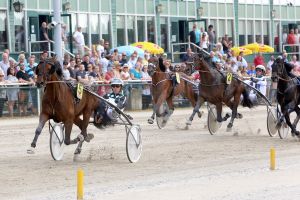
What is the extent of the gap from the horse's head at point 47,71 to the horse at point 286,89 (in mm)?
5809

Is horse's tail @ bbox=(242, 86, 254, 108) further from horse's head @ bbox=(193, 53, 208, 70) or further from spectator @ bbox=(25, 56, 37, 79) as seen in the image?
spectator @ bbox=(25, 56, 37, 79)

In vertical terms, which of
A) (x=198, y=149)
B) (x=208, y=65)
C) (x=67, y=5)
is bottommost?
(x=198, y=149)

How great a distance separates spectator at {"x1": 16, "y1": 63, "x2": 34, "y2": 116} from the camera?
24844mm

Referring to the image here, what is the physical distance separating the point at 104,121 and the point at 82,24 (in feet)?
58.7

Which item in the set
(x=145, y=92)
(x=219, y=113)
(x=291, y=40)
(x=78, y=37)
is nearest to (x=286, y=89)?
(x=219, y=113)

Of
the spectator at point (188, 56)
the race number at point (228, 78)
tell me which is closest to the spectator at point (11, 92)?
the spectator at point (188, 56)

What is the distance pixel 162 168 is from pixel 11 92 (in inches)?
426

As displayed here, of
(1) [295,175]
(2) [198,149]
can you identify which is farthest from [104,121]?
(1) [295,175]

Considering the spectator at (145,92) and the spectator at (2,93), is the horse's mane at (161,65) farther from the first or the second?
the spectator at (145,92)

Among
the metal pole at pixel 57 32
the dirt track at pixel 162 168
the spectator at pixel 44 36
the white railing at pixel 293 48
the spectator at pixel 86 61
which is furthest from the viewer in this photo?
the white railing at pixel 293 48

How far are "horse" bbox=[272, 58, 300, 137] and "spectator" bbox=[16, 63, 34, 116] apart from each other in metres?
7.90

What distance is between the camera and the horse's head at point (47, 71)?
1461 centimetres

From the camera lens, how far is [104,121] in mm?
15664

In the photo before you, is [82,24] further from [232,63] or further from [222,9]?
[222,9]
